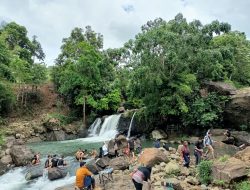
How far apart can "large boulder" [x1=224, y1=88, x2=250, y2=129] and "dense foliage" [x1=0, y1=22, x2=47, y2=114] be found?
23.9 meters

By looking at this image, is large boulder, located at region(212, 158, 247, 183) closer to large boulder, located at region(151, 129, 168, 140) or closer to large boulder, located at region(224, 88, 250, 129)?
large boulder, located at region(224, 88, 250, 129)

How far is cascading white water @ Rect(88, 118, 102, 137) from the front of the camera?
3875 centimetres

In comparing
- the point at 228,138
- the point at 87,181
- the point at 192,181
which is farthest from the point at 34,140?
the point at 192,181

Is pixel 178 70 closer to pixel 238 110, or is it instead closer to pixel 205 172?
pixel 238 110

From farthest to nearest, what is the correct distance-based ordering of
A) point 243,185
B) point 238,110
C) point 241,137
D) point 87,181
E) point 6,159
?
point 238,110, point 241,137, point 6,159, point 87,181, point 243,185

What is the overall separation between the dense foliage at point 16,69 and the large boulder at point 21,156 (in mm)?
14251

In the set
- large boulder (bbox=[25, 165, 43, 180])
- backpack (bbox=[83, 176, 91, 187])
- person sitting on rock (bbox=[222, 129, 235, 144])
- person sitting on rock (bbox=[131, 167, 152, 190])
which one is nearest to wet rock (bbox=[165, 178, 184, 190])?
person sitting on rock (bbox=[131, 167, 152, 190])

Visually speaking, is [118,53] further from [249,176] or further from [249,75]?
[249,176]

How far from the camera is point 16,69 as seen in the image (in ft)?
140

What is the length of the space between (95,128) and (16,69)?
13.3m

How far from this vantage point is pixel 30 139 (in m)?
36.6

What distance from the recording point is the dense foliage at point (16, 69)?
37859mm

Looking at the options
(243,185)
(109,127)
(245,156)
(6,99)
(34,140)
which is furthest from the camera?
(6,99)

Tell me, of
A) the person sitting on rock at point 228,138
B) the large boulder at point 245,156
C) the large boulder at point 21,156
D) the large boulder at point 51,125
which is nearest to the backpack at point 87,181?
the large boulder at point 245,156
